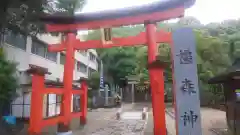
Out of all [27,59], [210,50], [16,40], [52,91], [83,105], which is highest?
[210,50]

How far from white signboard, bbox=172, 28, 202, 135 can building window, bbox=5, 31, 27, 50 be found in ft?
35.5

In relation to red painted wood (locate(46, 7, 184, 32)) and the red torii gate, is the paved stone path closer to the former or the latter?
the red torii gate

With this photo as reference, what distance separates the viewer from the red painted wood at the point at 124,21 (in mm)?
9727

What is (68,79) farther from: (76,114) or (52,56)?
(52,56)

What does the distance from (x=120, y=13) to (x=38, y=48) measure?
36.9 feet

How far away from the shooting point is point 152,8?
31.9ft

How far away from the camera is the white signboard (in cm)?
654

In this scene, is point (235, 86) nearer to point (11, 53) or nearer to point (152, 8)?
point (152, 8)

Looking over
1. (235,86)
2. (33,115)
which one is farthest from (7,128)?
(235,86)

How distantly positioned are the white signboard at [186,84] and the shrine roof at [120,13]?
303 centimetres

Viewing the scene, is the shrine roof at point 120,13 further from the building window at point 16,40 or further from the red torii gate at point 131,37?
the building window at point 16,40

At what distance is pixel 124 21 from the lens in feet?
34.1

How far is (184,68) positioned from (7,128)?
8541 mm

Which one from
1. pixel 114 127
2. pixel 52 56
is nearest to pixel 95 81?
pixel 52 56
